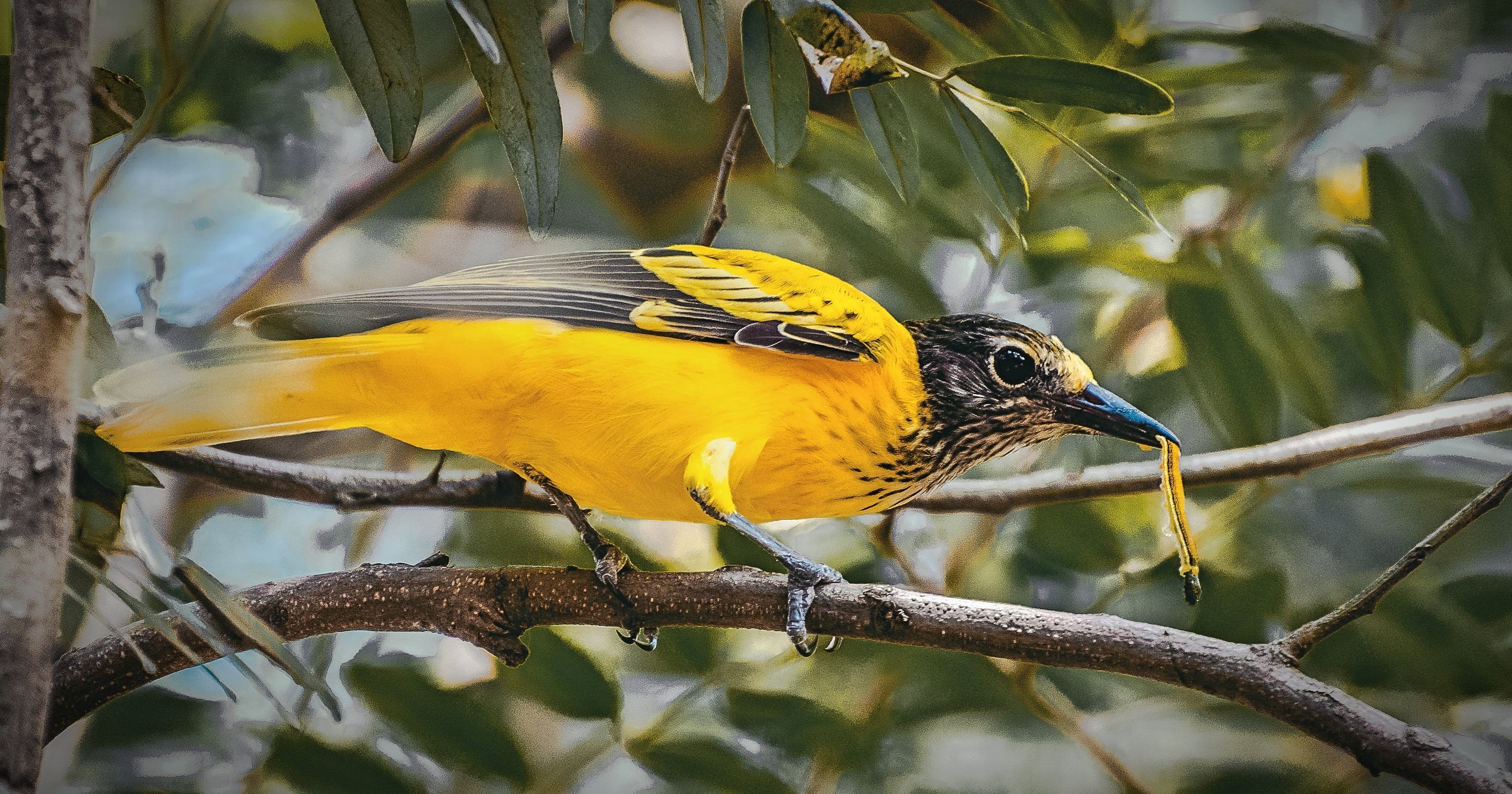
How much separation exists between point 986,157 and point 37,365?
817mm

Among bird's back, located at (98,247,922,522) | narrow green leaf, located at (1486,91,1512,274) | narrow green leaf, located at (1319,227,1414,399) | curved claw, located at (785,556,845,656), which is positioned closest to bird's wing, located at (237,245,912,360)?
bird's back, located at (98,247,922,522)

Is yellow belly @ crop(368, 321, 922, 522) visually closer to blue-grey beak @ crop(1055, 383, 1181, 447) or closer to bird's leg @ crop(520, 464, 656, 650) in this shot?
bird's leg @ crop(520, 464, 656, 650)

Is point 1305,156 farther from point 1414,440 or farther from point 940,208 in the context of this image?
point 940,208

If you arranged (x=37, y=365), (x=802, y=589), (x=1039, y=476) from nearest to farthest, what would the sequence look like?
1. (x=37, y=365)
2. (x=802, y=589)
3. (x=1039, y=476)

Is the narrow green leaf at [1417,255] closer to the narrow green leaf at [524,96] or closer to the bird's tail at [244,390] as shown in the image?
the narrow green leaf at [524,96]

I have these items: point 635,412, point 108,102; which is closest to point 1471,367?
point 635,412

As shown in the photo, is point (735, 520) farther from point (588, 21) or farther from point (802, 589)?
point (588, 21)

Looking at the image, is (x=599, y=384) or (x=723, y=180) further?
(x=723, y=180)

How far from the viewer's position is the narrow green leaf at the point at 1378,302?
121 cm

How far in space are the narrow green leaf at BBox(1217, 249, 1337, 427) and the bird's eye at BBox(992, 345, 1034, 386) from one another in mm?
330

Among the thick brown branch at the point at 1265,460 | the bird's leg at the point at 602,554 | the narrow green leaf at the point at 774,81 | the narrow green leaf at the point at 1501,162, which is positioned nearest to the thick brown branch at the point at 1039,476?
the thick brown branch at the point at 1265,460

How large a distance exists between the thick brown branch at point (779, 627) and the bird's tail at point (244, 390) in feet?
0.55

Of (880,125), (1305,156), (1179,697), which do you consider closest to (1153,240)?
(1305,156)

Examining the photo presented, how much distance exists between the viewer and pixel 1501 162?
4.11 feet
